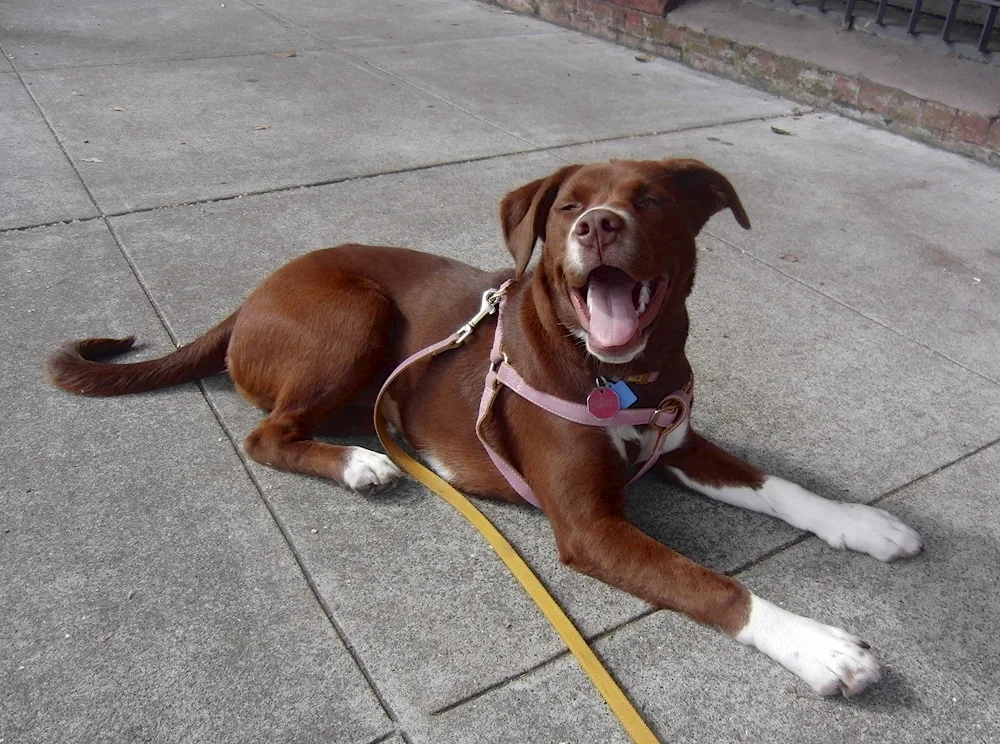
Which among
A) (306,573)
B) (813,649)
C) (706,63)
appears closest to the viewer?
(813,649)

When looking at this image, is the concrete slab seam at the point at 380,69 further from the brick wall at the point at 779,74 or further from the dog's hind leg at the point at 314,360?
the dog's hind leg at the point at 314,360

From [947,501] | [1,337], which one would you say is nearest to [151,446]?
[1,337]

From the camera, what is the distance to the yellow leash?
225cm

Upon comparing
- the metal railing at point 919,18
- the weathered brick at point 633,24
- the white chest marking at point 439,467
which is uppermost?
the metal railing at point 919,18

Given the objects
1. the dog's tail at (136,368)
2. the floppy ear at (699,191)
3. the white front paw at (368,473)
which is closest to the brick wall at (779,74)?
the floppy ear at (699,191)

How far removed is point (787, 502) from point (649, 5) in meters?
6.40

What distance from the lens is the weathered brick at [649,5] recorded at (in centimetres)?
812

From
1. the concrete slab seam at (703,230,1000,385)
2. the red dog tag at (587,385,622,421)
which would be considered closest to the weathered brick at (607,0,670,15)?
the concrete slab seam at (703,230,1000,385)

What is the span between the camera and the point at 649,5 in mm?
8242

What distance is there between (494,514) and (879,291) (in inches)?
99.5

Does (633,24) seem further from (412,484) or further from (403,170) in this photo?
(412,484)

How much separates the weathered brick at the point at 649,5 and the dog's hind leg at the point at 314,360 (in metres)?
5.87

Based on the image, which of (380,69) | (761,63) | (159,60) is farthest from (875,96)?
(159,60)

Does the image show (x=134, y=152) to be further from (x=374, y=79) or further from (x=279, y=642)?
(x=279, y=642)
